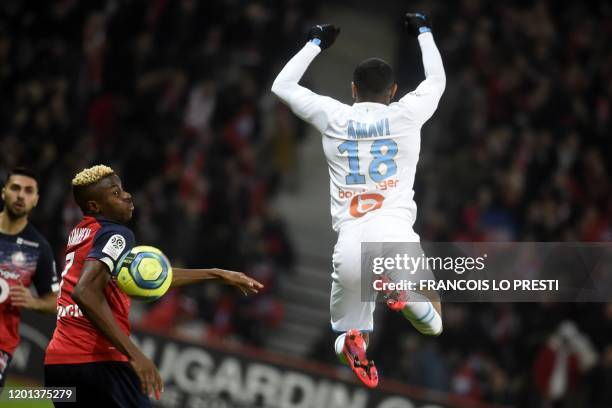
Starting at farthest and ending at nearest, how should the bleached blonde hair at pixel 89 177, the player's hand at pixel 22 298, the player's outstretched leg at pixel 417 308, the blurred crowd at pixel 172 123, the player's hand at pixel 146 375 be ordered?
the blurred crowd at pixel 172 123
the player's hand at pixel 22 298
the player's outstretched leg at pixel 417 308
the bleached blonde hair at pixel 89 177
the player's hand at pixel 146 375

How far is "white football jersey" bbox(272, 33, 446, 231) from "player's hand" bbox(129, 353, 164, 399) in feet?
5.96

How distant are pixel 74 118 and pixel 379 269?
33.5 ft

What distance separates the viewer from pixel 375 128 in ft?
26.1

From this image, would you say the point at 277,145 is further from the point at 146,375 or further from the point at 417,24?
the point at 146,375

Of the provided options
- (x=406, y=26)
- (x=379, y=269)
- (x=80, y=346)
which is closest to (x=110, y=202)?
(x=80, y=346)

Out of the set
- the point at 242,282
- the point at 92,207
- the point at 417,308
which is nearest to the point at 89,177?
the point at 92,207

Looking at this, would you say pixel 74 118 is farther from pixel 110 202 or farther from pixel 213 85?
pixel 110 202

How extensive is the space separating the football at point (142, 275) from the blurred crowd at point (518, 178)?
7957 mm

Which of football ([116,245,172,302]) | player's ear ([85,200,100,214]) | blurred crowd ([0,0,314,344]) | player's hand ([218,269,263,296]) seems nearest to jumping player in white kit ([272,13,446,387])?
player's hand ([218,269,263,296])

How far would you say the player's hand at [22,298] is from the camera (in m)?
8.84

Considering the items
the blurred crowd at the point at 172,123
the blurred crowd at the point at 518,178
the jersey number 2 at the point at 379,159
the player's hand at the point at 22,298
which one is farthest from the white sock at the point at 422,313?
the blurred crowd at the point at 172,123

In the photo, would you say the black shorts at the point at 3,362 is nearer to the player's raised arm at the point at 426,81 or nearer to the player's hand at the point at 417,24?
→ the player's raised arm at the point at 426,81

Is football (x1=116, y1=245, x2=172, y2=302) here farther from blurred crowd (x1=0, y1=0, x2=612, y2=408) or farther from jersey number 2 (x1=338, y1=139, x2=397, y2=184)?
blurred crowd (x1=0, y1=0, x2=612, y2=408)

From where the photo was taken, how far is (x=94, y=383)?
735 cm
